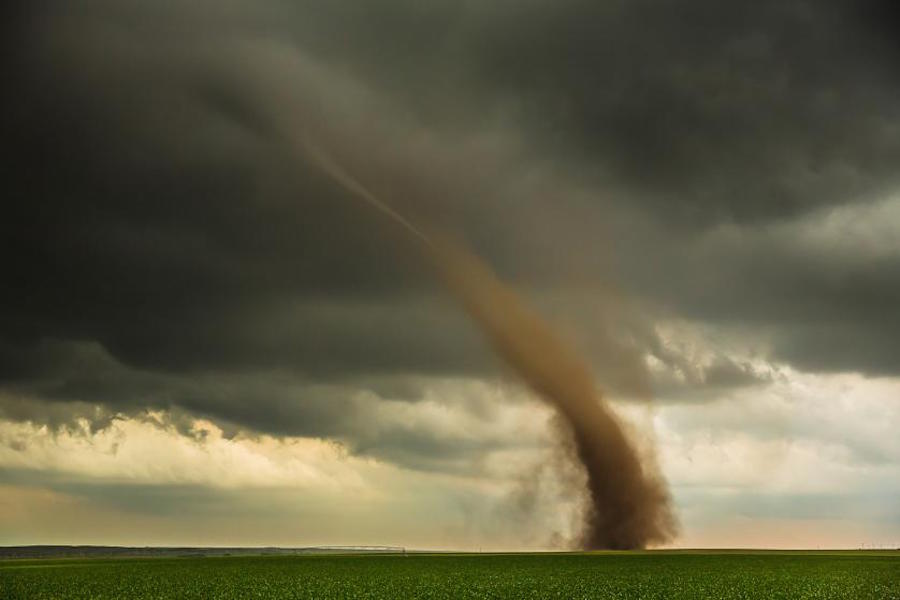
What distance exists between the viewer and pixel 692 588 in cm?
5294

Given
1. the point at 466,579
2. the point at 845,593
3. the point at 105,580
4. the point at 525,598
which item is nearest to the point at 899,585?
the point at 845,593

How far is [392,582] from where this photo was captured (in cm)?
6272

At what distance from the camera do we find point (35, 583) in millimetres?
61375

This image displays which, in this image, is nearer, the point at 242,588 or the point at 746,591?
the point at 746,591

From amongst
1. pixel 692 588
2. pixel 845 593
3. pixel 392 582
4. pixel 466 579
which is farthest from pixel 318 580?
pixel 845 593

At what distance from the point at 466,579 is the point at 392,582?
267 inches

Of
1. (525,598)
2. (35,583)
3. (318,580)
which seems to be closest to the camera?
(525,598)

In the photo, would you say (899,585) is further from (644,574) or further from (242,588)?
(242,588)

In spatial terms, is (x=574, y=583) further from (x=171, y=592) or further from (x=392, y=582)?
(x=171, y=592)

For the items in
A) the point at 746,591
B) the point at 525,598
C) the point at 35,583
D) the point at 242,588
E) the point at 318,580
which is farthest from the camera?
the point at 318,580

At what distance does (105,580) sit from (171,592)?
60.2ft

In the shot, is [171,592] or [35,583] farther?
[35,583]

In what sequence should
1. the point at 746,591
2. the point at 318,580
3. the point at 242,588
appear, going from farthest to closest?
the point at 318,580 < the point at 242,588 < the point at 746,591

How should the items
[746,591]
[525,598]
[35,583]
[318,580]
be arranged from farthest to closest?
[318,580] → [35,583] → [746,591] → [525,598]
